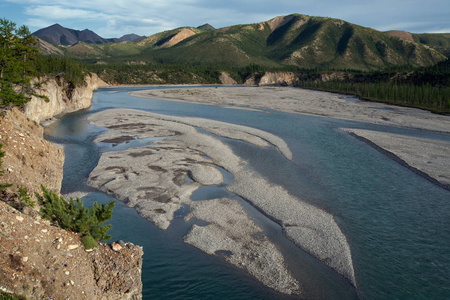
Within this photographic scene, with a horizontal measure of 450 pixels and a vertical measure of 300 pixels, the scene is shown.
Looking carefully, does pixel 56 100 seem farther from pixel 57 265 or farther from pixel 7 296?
pixel 7 296

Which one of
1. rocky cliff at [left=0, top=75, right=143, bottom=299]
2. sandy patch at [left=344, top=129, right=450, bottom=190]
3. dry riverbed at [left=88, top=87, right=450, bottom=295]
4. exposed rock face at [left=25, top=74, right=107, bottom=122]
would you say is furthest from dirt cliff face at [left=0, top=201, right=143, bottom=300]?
exposed rock face at [left=25, top=74, right=107, bottom=122]

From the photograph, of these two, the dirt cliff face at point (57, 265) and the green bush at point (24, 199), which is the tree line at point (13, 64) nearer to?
the green bush at point (24, 199)

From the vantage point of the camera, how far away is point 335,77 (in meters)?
189

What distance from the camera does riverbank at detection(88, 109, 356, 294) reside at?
16750 mm

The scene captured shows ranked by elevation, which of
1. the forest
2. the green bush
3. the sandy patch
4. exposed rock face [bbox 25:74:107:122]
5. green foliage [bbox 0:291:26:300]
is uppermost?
the forest

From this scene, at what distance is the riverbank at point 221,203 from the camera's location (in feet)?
55.0

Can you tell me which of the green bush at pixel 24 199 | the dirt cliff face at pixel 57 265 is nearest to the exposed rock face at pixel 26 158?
the green bush at pixel 24 199

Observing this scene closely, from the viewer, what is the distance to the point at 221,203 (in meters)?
22.8

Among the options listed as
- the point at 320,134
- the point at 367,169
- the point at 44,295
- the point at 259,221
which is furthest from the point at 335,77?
the point at 44,295

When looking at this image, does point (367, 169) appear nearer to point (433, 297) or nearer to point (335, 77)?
point (433, 297)

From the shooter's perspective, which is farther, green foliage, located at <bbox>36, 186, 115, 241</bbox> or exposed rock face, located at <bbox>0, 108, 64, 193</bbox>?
exposed rock face, located at <bbox>0, 108, 64, 193</bbox>

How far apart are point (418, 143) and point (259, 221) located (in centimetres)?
3277

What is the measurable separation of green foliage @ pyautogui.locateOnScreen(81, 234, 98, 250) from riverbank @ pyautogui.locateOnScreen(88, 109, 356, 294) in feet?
24.7

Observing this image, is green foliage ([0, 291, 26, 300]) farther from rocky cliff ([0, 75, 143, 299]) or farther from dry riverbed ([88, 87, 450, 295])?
dry riverbed ([88, 87, 450, 295])
